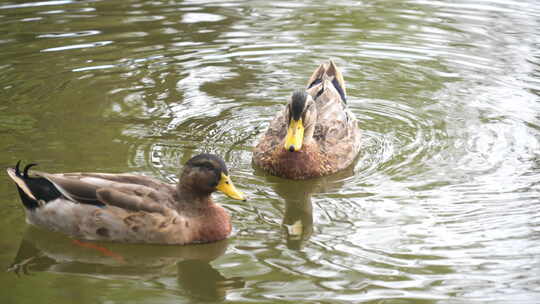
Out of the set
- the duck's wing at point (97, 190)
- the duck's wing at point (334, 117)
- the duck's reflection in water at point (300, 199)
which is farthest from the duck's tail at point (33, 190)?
the duck's wing at point (334, 117)

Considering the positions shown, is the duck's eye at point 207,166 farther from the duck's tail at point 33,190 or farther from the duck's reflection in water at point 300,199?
the duck's tail at point 33,190

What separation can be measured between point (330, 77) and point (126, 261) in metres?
4.89

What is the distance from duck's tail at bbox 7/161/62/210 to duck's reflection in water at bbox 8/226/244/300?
0.27 meters

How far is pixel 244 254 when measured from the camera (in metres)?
6.64

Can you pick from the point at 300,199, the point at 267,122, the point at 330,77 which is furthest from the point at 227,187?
the point at 330,77

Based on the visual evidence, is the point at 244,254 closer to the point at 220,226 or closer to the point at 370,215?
the point at 220,226

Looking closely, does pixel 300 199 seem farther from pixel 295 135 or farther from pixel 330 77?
pixel 330 77

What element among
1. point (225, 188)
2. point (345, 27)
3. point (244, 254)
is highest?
point (345, 27)

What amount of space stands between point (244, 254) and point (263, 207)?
103 centimetres

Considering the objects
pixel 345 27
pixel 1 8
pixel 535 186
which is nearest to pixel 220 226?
pixel 535 186

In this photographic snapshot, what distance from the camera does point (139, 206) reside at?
22.3 feet

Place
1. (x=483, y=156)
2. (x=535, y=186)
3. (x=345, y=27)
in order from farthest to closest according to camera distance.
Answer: (x=345, y=27) → (x=483, y=156) → (x=535, y=186)

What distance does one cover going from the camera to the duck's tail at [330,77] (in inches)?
413

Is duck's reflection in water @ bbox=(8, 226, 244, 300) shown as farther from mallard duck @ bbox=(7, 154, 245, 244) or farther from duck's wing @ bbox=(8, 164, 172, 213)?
duck's wing @ bbox=(8, 164, 172, 213)
